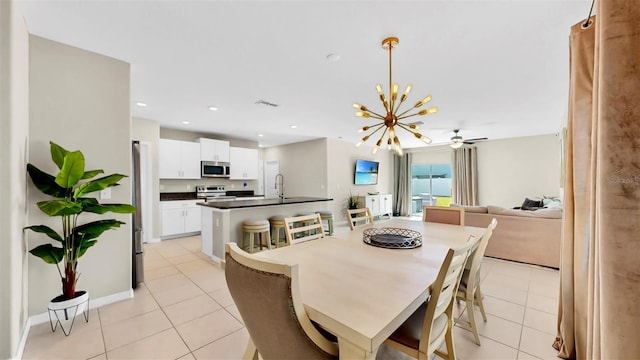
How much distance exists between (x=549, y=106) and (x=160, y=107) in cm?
623

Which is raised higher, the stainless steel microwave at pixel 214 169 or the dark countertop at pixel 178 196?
the stainless steel microwave at pixel 214 169

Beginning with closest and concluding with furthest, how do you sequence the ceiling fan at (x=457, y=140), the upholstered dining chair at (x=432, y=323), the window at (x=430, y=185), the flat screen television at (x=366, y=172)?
the upholstered dining chair at (x=432, y=323)
the ceiling fan at (x=457, y=140)
the flat screen television at (x=366, y=172)
the window at (x=430, y=185)

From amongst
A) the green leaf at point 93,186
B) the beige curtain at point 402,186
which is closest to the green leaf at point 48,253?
the green leaf at point 93,186

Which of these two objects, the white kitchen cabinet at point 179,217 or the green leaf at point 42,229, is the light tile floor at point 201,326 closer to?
the green leaf at point 42,229

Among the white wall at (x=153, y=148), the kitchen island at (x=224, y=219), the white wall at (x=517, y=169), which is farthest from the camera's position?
the white wall at (x=517, y=169)

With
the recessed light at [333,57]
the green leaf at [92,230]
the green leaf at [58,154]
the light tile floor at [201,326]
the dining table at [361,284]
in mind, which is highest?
the recessed light at [333,57]

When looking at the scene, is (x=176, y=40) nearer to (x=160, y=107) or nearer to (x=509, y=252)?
(x=160, y=107)

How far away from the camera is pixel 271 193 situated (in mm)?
8328

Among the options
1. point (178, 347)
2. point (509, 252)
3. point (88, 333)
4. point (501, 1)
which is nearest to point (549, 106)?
point (509, 252)

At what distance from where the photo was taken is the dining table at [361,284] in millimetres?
922

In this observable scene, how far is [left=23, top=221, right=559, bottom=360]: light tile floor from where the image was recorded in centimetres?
181

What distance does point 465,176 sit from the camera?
746 centimetres

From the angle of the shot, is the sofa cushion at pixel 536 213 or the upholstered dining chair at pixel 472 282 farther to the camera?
the sofa cushion at pixel 536 213

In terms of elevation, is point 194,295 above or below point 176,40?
below
